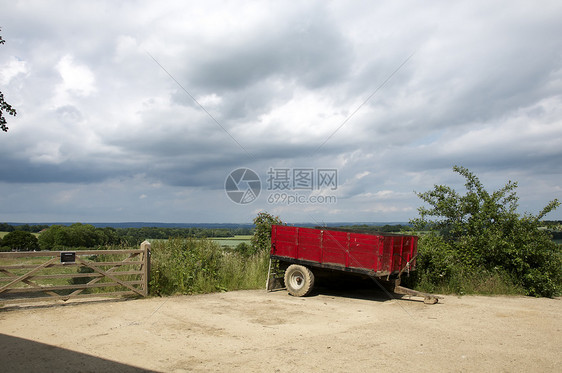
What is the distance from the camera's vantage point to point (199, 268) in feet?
40.0

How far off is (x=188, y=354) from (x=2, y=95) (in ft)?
36.5

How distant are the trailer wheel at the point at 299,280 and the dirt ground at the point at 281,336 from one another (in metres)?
0.51

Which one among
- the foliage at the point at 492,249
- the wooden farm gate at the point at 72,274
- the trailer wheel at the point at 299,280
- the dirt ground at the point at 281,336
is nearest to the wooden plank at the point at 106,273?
the wooden farm gate at the point at 72,274

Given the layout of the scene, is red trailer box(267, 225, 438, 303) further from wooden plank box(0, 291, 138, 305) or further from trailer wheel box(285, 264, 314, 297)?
wooden plank box(0, 291, 138, 305)

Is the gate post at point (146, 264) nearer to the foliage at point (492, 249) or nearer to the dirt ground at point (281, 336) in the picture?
the dirt ground at point (281, 336)

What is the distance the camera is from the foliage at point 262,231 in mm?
15156

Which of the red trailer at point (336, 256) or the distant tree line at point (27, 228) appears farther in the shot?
the distant tree line at point (27, 228)

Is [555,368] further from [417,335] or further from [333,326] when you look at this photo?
[333,326]

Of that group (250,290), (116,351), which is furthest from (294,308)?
(116,351)

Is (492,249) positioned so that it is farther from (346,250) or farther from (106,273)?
(106,273)

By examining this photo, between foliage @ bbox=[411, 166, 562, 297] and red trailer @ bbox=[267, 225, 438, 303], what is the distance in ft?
5.93

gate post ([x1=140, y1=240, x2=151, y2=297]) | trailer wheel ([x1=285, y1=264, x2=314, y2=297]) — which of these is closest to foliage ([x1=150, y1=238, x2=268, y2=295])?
gate post ([x1=140, y1=240, x2=151, y2=297])

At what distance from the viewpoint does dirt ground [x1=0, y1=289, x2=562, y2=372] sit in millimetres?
5668

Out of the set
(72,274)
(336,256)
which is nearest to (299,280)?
(336,256)
